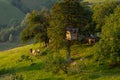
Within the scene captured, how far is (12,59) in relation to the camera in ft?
291

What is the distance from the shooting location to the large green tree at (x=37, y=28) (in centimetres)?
8750

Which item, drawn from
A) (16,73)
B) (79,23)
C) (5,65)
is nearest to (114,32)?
(79,23)

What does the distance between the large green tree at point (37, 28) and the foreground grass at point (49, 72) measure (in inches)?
136

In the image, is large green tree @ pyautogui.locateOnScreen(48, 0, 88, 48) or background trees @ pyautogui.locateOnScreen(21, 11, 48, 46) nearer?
large green tree @ pyautogui.locateOnScreen(48, 0, 88, 48)

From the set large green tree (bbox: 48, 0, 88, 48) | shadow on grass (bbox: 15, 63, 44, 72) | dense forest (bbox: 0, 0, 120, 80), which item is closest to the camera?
dense forest (bbox: 0, 0, 120, 80)

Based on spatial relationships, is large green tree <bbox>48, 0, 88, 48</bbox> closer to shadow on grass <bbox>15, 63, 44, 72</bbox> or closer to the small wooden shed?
the small wooden shed

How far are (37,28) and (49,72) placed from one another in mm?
19530

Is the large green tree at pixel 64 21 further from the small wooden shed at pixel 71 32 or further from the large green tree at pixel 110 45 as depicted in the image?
the large green tree at pixel 110 45

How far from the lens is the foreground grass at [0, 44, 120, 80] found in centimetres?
6541

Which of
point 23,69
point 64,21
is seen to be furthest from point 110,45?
point 23,69

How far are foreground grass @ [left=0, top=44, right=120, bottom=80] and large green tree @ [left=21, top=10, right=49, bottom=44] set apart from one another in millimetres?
3467

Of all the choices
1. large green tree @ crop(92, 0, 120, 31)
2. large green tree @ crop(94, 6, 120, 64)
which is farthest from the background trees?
large green tree @ crop(94, 6, 120, 64)

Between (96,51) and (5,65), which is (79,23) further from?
(5,65)

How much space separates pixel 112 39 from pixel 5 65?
3022 centimetres
